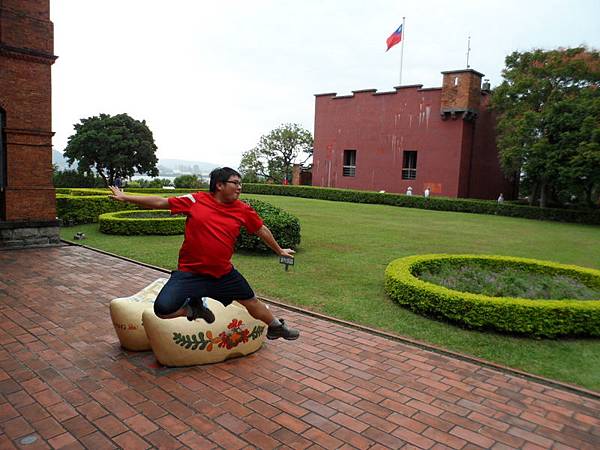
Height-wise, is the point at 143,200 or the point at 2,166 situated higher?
the point at 2,166

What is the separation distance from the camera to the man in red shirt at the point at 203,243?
3.46 meters

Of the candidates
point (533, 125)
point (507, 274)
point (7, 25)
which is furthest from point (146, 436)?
point (533, 125)

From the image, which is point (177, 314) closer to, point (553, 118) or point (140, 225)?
point (140, 225)

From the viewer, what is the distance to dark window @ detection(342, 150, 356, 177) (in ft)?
105

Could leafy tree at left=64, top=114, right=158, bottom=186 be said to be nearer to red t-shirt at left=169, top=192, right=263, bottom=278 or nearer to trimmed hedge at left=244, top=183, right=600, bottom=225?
trimmed hedge at left=244, top=183, right=600, bottom=225

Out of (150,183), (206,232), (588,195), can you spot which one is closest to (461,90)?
(588,195)

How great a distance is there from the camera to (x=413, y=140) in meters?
28.5

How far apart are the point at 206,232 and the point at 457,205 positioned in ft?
74.2

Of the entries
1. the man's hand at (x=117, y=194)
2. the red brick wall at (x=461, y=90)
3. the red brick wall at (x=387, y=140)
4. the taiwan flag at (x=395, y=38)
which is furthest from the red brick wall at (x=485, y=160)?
the man's hand at (x=117, y=194)

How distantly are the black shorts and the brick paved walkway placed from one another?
29.7 inches

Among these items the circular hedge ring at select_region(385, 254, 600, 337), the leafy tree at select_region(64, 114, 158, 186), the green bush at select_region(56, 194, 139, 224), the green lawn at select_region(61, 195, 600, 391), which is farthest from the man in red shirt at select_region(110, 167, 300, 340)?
the leafy tree at select_region(64, 114, 158, 186)

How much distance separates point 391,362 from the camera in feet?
15.0

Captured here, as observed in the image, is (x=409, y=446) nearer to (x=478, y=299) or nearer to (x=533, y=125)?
(x=478, y=299)

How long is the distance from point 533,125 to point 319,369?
21.5 meters
